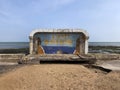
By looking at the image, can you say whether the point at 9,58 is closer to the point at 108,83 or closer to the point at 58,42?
the point at 58,42

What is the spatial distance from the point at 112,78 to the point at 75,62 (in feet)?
19.1

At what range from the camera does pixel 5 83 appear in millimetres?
7129

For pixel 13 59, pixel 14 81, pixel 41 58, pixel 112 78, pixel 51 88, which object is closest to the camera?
pixel 51 88

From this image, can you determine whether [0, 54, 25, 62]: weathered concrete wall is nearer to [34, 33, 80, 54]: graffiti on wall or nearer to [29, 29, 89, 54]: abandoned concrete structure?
[29, 29, 89, 54]: abandoned concrete structure

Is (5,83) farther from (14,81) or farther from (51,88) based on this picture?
(51,88)

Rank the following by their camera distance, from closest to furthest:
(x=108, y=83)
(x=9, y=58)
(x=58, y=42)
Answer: (x=108, y=83), (x=9, y=58), (x=58, y=42)

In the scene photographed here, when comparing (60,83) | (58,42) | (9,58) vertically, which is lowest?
(60,83)

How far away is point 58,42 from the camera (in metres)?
16.6

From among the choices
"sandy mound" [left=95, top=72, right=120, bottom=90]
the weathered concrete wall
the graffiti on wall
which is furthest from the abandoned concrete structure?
"sandy mound" [left=95, top=72, right=120, bottom=90]

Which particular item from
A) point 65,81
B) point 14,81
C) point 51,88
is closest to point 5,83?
point 14,81

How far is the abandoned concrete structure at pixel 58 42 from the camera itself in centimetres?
1661

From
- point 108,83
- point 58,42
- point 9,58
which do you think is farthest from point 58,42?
point 108,83

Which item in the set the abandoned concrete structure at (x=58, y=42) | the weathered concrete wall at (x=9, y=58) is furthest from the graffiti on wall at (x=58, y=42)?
the weathered concrete wall at (x=9, y=58)

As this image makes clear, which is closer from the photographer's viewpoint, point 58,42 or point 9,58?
point 9,58
